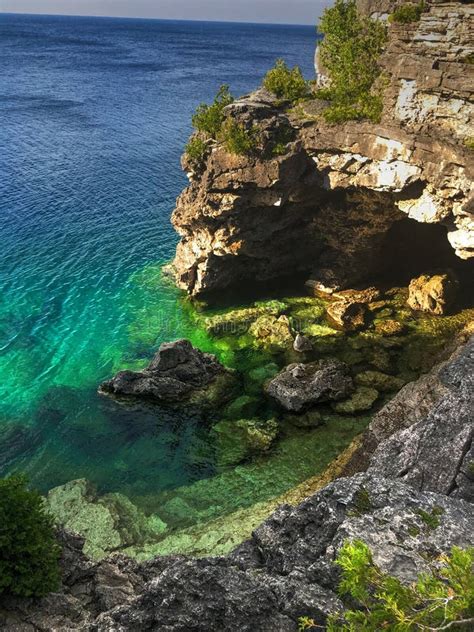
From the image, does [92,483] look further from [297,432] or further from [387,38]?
[387,38]

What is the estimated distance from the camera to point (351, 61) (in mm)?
33375

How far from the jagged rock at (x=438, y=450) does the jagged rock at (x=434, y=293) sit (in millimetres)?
18033

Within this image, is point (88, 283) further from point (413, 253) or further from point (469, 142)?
point (469, 142)

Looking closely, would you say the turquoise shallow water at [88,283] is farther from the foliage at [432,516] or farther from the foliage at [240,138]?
the foliage at [432,516]

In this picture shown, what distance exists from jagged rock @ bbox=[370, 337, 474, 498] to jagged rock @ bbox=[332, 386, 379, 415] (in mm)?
9695

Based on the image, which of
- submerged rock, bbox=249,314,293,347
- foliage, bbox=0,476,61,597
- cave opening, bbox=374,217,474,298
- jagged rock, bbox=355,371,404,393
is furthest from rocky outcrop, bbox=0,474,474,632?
cave opening, bbox=374,217,474,298

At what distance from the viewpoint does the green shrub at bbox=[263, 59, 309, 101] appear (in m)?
36.5

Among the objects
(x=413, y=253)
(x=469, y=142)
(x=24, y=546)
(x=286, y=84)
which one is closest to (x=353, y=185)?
(x=469, y=142)

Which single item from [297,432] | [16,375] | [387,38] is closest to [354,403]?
[297,432]

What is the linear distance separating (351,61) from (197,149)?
486 inches

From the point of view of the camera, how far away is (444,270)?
1480 inches

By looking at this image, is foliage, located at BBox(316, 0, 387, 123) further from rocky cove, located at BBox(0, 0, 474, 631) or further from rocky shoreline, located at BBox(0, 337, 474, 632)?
rocky shoreline, located at BBox(0, 337, 474, 632)

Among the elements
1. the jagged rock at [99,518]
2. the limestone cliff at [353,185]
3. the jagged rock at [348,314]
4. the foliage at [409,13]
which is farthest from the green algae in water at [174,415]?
the foliage at [409,13]

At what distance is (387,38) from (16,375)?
3403 cm
